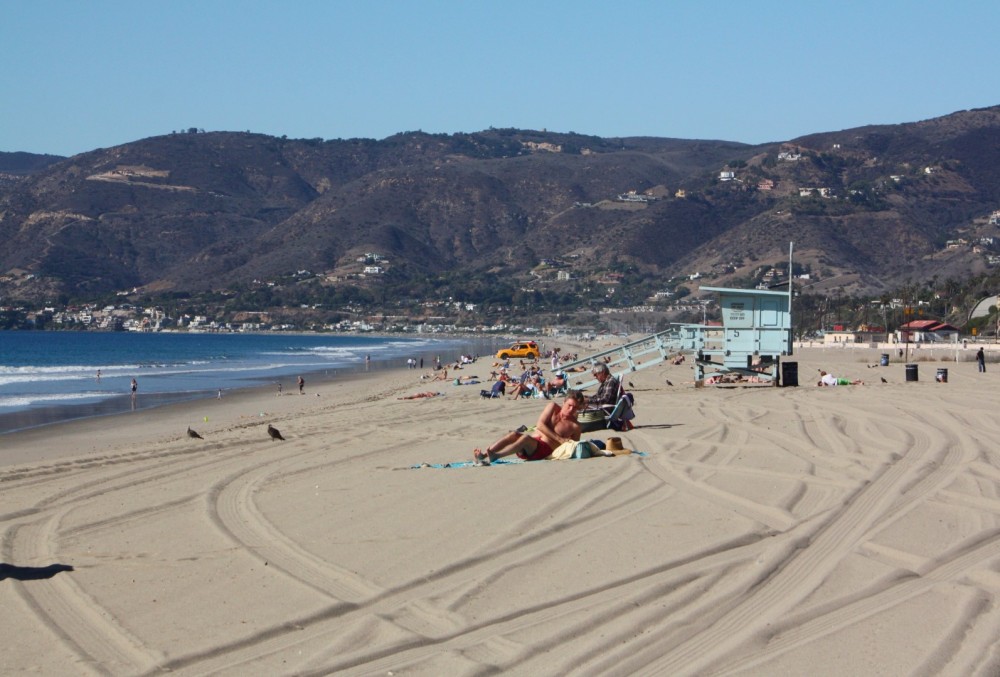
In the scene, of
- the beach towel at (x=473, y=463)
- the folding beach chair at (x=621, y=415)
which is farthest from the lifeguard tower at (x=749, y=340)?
the beach towel at (x=473, y=463)

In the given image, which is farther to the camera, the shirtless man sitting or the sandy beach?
the shirtless man sitting

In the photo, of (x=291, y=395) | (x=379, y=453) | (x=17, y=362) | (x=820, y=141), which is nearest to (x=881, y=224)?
Answer: (x=820, y=141)

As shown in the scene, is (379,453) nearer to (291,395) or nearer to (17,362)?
(291,395)

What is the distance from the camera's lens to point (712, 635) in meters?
4.85

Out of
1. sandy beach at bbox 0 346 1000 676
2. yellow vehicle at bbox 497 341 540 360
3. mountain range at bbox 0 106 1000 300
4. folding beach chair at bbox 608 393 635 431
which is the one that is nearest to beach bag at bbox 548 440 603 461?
sandy beach at bbox 0 346 1000 676

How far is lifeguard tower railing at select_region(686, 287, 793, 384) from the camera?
838 inches

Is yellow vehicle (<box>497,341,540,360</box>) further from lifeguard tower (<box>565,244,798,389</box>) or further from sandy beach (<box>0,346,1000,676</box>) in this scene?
sandy beach (<box>0,346,1000,676</box>)

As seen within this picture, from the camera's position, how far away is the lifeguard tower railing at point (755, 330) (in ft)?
69.9

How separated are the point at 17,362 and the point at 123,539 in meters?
57.3

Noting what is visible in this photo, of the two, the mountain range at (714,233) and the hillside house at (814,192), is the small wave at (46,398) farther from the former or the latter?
the hillside house at (814,192)

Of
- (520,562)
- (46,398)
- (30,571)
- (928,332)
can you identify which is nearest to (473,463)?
(520,562)

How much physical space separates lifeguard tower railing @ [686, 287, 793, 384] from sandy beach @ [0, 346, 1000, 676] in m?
9.80

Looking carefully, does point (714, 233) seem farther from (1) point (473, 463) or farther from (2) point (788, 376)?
(1) point (473, 463)

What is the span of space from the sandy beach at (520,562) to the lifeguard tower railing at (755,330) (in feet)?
32.2
